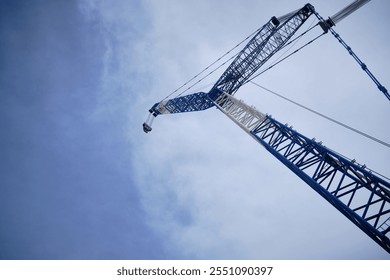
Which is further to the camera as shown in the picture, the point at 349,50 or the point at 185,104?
the point at 185,104

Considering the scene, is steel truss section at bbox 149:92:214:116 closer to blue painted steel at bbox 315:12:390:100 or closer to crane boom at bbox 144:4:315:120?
crane boom at bbox 144:4:315:120

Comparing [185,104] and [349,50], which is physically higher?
[185,104]

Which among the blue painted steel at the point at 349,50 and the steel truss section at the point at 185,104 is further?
the steel truss section at the point at 185,104

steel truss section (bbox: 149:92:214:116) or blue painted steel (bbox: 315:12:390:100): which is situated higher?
steel truss section (bbox: 149:92:214:116)

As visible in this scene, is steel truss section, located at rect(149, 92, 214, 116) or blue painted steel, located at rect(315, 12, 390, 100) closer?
blue painted steel, located at rect(315, 12, 390, 100)

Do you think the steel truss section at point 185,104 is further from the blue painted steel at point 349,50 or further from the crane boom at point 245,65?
the blue painted steel at point 349,50

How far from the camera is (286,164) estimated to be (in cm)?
1107

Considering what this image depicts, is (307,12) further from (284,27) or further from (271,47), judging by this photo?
(271,47)

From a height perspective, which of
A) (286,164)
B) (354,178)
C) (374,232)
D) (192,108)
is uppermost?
(192,108)

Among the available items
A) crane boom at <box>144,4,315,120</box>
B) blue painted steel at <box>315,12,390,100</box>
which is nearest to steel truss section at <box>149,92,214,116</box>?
crane boom at <box>144,4,315,120</box>

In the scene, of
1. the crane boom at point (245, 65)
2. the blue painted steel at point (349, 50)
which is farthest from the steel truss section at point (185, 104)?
the blue painted steel at point (349, 50)
